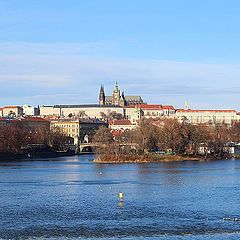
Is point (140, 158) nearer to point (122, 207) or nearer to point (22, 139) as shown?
point (22, 139)

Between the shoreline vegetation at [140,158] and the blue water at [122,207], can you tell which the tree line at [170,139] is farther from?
the blue water at [122,207]

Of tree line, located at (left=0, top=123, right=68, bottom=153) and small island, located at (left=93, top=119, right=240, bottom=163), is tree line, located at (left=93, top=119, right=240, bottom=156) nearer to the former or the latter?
small island, located at (left=93, top=119, right=240, bottom=163)

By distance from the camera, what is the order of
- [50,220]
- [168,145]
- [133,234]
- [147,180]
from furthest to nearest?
1. [168,145]
2. [147,180]
3. [50,220]
4. [133,234]

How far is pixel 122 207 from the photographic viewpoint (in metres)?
31.8

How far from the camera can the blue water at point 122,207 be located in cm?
2553

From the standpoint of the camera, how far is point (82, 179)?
49.4m

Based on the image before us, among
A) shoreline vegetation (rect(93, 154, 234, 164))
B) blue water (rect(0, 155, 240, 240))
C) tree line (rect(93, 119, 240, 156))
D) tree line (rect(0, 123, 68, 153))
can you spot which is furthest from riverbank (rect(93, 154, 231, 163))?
blue water (rect(0, 155, 240, 240))

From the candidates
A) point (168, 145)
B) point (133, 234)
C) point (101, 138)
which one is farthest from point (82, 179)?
point (101, 138)

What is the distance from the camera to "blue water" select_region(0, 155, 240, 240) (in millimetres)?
25531

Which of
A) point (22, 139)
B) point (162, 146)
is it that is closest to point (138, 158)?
point (162, 146)

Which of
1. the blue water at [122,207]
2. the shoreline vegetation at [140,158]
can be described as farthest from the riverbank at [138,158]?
the blue water at [122,207]

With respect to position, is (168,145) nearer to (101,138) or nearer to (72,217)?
(101,138)

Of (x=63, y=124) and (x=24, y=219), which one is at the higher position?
(x=63, y=124)

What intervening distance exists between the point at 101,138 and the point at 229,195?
55397 mm
